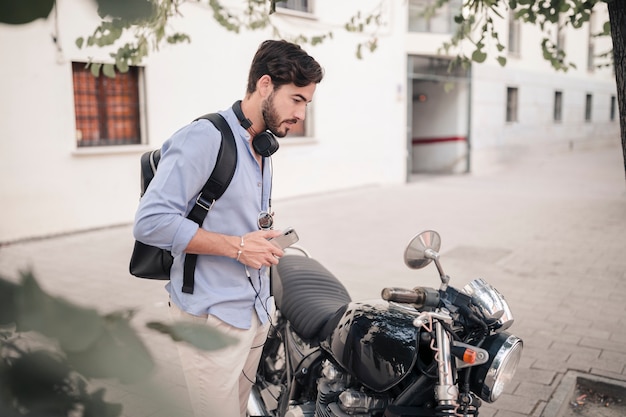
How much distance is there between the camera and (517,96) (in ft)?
64.0

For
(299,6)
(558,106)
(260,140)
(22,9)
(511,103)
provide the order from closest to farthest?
(22,9) < (260,140) < (299,6) < (511,103) < (558,106)

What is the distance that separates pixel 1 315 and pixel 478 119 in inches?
695

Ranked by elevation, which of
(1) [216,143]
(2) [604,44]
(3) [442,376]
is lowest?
(3) [442,376]

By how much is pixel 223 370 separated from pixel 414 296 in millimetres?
1127

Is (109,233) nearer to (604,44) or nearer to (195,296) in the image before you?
(195,296)

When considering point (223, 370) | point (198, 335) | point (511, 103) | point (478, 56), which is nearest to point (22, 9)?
point (198, 335)

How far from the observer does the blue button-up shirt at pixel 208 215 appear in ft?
6.17

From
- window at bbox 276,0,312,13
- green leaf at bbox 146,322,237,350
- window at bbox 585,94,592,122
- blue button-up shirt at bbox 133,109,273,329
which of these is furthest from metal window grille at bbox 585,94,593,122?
green leaf at bbox 146,322,237,350

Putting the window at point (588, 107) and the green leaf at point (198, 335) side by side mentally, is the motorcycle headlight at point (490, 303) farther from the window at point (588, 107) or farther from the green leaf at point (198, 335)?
the window at point (588, 107)

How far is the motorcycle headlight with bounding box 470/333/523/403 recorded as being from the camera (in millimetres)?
2016

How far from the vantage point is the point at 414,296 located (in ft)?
7.11

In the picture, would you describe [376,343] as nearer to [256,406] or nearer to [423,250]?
[423,250]

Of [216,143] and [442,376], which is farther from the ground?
[216,143]

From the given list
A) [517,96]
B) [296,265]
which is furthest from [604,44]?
[296,265]
